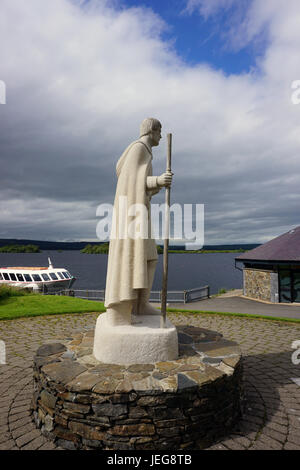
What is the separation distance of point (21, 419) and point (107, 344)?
1597mm

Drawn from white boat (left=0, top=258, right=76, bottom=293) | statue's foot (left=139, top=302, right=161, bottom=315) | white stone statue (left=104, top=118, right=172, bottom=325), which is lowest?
white boat (left=0, top=258, right=76, bottom=293)

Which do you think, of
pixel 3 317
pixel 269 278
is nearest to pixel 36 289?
pixel 3 317

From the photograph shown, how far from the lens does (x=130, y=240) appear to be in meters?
4.47

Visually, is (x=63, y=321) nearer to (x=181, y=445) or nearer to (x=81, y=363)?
(x=81, y=363)

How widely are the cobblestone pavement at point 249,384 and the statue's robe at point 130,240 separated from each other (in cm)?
209

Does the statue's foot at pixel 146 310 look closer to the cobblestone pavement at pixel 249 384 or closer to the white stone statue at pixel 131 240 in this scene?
the white stone statue at pixel 131 240

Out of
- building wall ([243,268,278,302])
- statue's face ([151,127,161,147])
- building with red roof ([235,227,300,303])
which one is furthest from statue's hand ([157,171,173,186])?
building wall ([243,268,278,302])

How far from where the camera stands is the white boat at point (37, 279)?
28778mm

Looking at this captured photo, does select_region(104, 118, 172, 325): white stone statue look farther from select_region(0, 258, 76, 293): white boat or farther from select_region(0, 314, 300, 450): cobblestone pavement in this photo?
select_region(0, 258, 76, 293): white boat

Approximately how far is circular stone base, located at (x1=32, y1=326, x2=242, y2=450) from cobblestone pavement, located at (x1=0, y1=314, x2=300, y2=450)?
0.24 metres

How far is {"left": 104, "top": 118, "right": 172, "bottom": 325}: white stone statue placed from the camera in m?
4.39

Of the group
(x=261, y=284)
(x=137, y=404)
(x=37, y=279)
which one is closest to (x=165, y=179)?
(x=137, y=404)

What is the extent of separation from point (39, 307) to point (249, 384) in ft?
33.0

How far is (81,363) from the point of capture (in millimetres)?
4363
